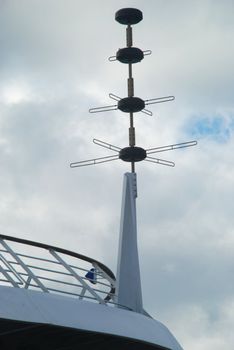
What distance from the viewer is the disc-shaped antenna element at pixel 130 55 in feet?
123

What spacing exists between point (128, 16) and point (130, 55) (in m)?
1.54

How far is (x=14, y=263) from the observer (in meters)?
27.2

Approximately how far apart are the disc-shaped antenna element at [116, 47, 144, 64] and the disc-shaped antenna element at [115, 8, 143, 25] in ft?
3.62

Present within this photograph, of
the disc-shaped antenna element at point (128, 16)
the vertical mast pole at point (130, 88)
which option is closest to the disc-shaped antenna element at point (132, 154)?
the vertical mast pole at point (130, 88)

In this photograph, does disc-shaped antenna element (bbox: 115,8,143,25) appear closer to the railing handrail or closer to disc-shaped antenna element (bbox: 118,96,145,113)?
disc-shaped antenna element (bbox: 118,96,145,113)

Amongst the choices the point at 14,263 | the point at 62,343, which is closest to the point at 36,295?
the point at 14,263

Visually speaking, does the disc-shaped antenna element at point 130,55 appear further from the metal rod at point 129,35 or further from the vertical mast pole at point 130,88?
the metal rod at point 129,35

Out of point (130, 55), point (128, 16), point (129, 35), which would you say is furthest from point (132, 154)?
point (128, 16)

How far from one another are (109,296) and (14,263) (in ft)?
17.3

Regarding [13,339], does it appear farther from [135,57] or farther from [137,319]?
[135,57]

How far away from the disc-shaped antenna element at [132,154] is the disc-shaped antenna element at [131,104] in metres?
1.76

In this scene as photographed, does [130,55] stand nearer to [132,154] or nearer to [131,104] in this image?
[131,104]

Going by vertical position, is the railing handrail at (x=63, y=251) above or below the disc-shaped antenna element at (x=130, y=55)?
below

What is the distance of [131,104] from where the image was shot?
3638 centimetres
